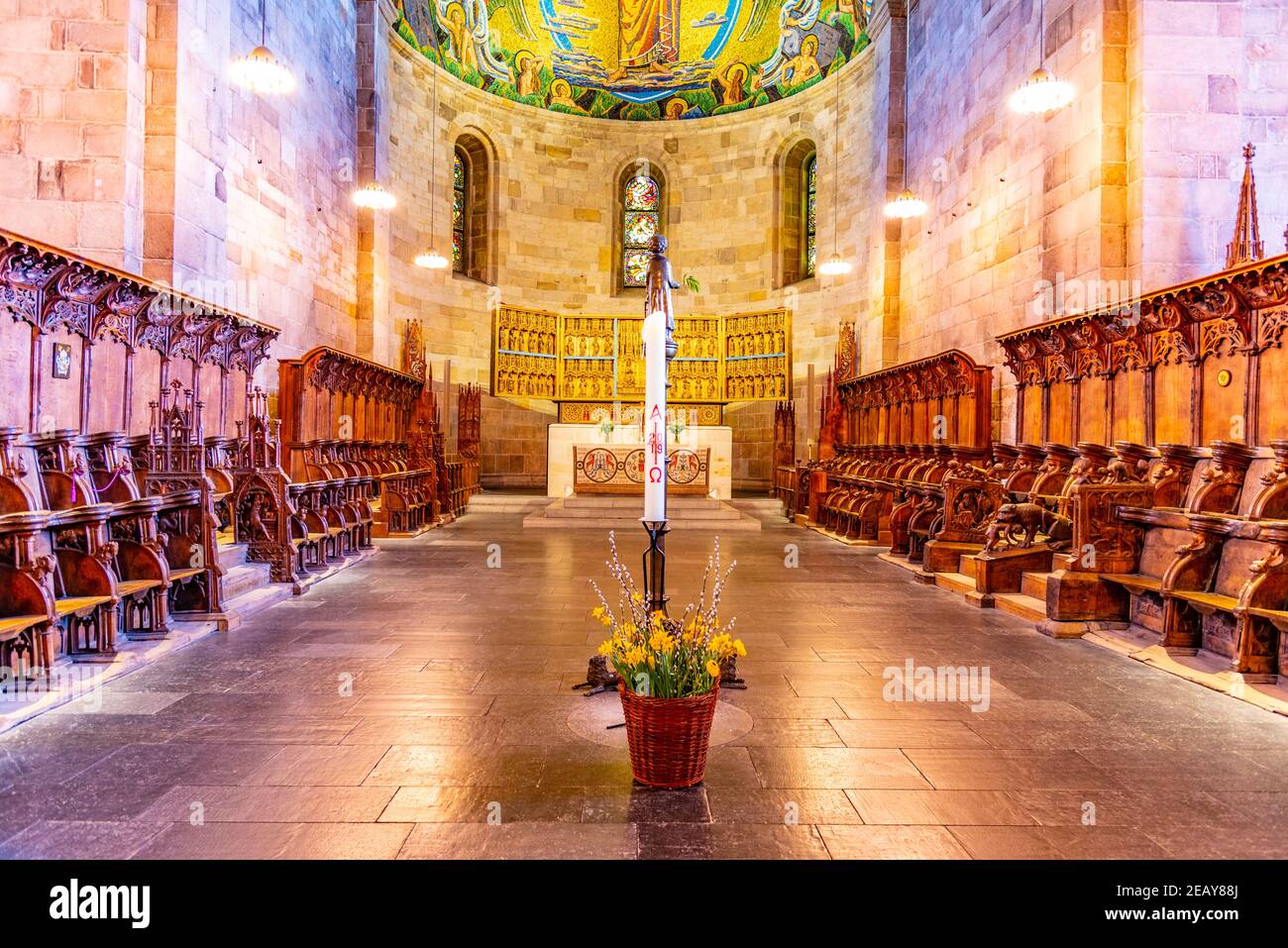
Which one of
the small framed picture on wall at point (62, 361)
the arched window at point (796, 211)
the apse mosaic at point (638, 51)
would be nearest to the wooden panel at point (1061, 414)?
the small framed picture on wall at point (62, 361)

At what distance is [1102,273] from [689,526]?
6.51 meters

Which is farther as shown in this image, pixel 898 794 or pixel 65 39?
pixel 65 39

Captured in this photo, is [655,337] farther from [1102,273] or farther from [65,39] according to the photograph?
[65,39]

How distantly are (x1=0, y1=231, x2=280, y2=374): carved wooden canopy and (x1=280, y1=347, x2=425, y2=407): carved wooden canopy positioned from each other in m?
0.69

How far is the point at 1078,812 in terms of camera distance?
2922 mm

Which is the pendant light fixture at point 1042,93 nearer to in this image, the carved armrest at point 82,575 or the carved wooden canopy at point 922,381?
the carved wooden canopy at point 922,381

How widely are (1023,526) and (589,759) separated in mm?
5255

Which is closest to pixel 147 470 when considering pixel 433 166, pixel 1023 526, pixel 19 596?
pixel 19 596

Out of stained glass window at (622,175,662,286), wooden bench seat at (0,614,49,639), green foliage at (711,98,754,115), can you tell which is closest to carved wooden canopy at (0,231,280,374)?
wooden bench seat at (0,614,49,639)

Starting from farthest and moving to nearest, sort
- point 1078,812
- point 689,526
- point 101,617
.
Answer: point 689,526
point 101,617
point 1078,812

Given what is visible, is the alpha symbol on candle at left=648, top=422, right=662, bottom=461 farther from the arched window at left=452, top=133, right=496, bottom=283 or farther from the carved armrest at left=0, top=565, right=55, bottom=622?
the arched window at left=452, top=133, right=496, bottom=283

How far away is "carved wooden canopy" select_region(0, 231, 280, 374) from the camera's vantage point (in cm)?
585

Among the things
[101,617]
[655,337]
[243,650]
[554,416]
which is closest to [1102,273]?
[655,337]

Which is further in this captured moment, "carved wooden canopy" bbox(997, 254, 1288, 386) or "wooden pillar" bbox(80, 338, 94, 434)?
"wooden pillar" bbox(80, 338, 94, 434)
